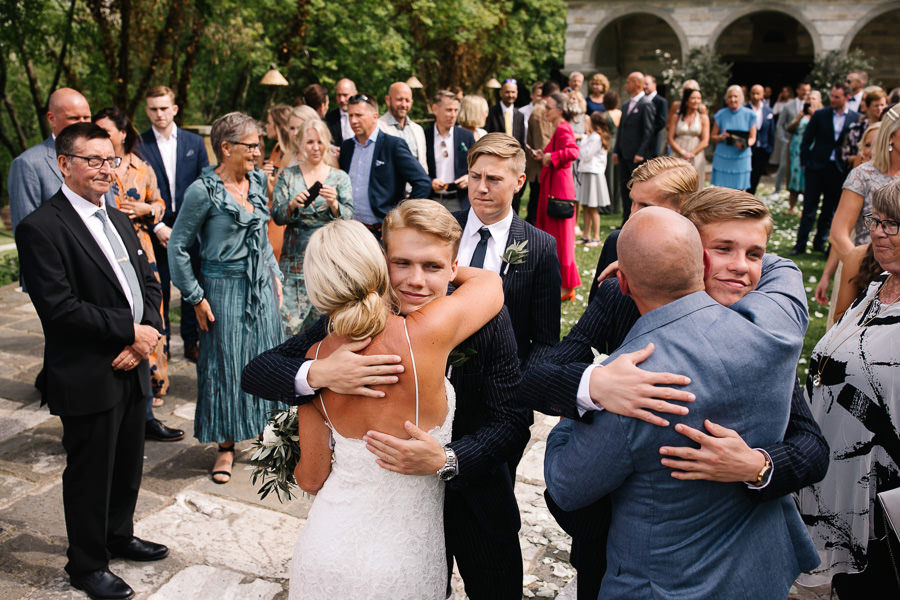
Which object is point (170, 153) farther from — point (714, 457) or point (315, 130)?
point (714, 457)

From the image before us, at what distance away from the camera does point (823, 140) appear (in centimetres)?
962

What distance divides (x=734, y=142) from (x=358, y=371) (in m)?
10.8

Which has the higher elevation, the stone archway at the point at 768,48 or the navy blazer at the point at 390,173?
the stone archway at the point at 768,48

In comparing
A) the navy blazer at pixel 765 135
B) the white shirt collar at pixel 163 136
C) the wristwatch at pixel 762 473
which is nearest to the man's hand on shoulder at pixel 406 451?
the wristwatch at pixel 762 473

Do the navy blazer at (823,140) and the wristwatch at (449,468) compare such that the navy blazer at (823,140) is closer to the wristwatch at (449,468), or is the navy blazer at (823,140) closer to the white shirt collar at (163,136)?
the white shirt collar at (163,136)

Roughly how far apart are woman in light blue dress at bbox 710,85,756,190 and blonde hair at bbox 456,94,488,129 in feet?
16.0

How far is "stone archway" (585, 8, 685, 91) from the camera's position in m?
23.1

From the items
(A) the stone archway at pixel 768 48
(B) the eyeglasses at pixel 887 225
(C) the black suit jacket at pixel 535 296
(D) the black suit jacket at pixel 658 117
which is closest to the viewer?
(B) the eyeglasses at pixel 887 225

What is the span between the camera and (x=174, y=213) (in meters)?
6.17

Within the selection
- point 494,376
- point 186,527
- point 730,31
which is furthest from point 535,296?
point 730,31

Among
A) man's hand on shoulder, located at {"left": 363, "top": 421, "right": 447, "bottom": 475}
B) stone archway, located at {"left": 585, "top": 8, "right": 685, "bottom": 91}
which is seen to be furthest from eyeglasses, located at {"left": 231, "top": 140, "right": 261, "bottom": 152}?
stone archway, located at {"left": 585, "top": 8, "right": 685, "bottom": 91}

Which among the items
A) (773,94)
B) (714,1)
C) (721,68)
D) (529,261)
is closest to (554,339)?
(529,261)

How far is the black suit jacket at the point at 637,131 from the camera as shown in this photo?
436 inches

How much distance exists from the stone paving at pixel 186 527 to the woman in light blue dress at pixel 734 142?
7.80 metres
